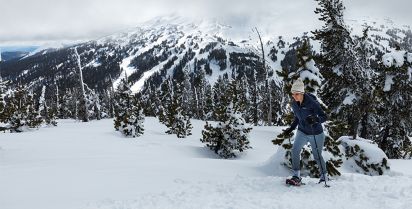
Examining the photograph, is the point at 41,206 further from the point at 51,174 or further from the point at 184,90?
the point at 184,90

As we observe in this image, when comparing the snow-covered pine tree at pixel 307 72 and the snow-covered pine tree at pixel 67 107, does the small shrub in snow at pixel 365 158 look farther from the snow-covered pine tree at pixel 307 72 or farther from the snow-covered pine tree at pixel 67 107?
the snow-covered pine tree at pixel 67 107

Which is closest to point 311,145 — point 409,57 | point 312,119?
point 312,119

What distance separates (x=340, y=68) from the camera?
2338 centimetres

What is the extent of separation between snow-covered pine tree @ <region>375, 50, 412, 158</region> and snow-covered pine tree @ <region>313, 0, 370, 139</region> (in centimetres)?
120

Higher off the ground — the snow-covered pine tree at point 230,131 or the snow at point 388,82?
the snow at point 388,82

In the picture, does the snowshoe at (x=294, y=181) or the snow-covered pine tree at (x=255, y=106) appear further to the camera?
the snow-covered pine tree at (x=255, y=106)

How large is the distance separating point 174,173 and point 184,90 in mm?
96970

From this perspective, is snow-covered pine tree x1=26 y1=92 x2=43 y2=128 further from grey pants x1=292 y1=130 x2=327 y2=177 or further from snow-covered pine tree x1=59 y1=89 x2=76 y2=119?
snow-covered pine tree x1=59 y1=89 x2=76 y2=119

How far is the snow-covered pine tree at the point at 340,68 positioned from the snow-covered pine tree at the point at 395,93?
1203mm

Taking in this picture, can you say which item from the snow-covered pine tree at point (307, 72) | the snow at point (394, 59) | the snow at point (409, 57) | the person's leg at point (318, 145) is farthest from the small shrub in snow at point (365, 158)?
the snow at point (409, 57)

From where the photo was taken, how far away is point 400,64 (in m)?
22.5

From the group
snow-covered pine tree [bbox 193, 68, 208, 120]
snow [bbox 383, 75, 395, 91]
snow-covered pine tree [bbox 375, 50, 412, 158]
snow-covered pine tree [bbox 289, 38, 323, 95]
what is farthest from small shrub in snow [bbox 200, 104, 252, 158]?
snow-covered pine tree [bbox 193, 68, 208, 120]

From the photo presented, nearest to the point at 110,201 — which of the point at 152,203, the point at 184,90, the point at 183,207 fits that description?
the point at 152,203

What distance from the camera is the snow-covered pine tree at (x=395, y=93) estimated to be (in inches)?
887
